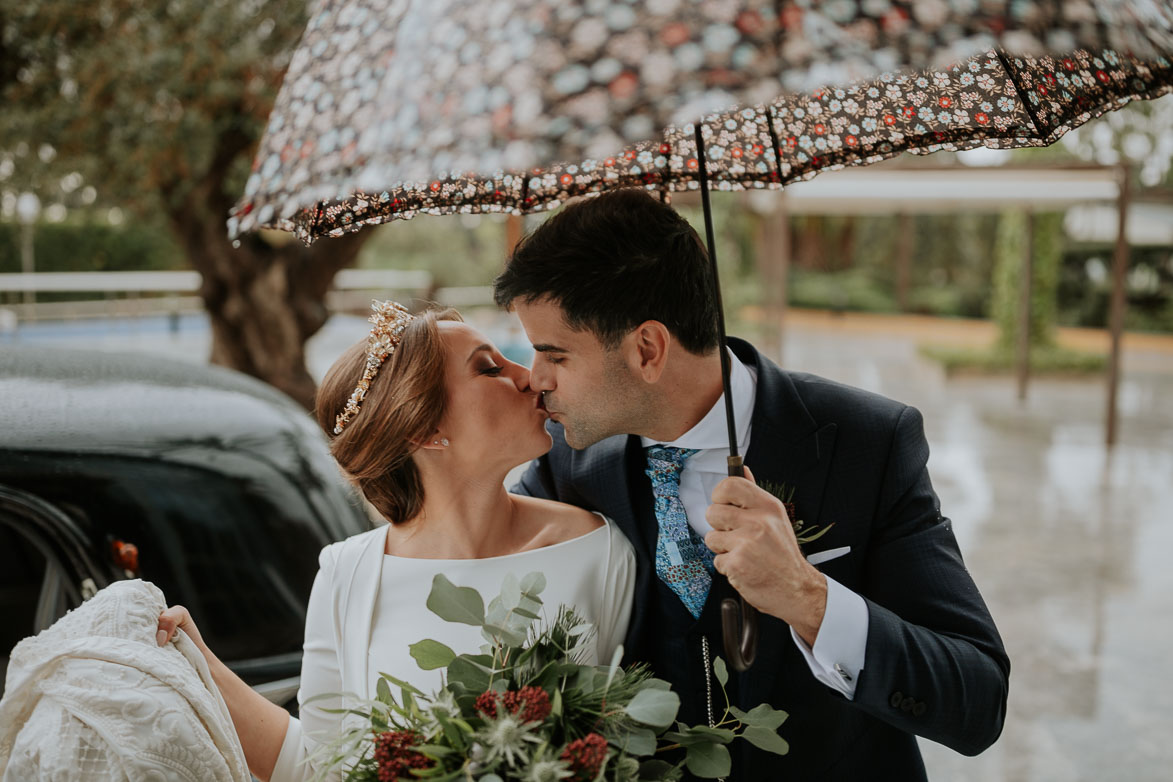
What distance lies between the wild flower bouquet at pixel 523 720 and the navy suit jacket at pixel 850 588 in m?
0.43

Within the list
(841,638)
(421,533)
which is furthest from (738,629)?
(421,533)

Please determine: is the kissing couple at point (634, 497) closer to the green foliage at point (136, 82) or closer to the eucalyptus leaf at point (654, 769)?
the eucalyptus leaf at point (654, 769)

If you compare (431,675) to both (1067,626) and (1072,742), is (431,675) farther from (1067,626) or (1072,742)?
(1067,626)

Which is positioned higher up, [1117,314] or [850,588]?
[850,588]

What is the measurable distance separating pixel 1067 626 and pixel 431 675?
544 centimetres

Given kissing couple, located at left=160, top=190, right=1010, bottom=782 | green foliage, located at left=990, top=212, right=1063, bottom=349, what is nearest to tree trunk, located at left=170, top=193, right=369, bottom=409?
kissing couple, located at left=160, top=190, right=1010, bottom=782

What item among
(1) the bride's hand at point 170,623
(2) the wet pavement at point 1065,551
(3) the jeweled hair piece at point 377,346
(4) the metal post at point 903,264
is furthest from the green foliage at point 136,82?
(4) the metal post at point 903,264

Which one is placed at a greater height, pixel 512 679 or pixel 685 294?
pixel 685 294

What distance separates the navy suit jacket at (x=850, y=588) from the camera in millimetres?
1890

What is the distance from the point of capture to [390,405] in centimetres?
213

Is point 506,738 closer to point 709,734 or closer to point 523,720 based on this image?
point 523,720

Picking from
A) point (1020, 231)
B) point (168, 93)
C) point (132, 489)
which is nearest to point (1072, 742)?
point (132, 489)

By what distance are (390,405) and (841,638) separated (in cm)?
100

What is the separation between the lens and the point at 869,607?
1749 millimetres
